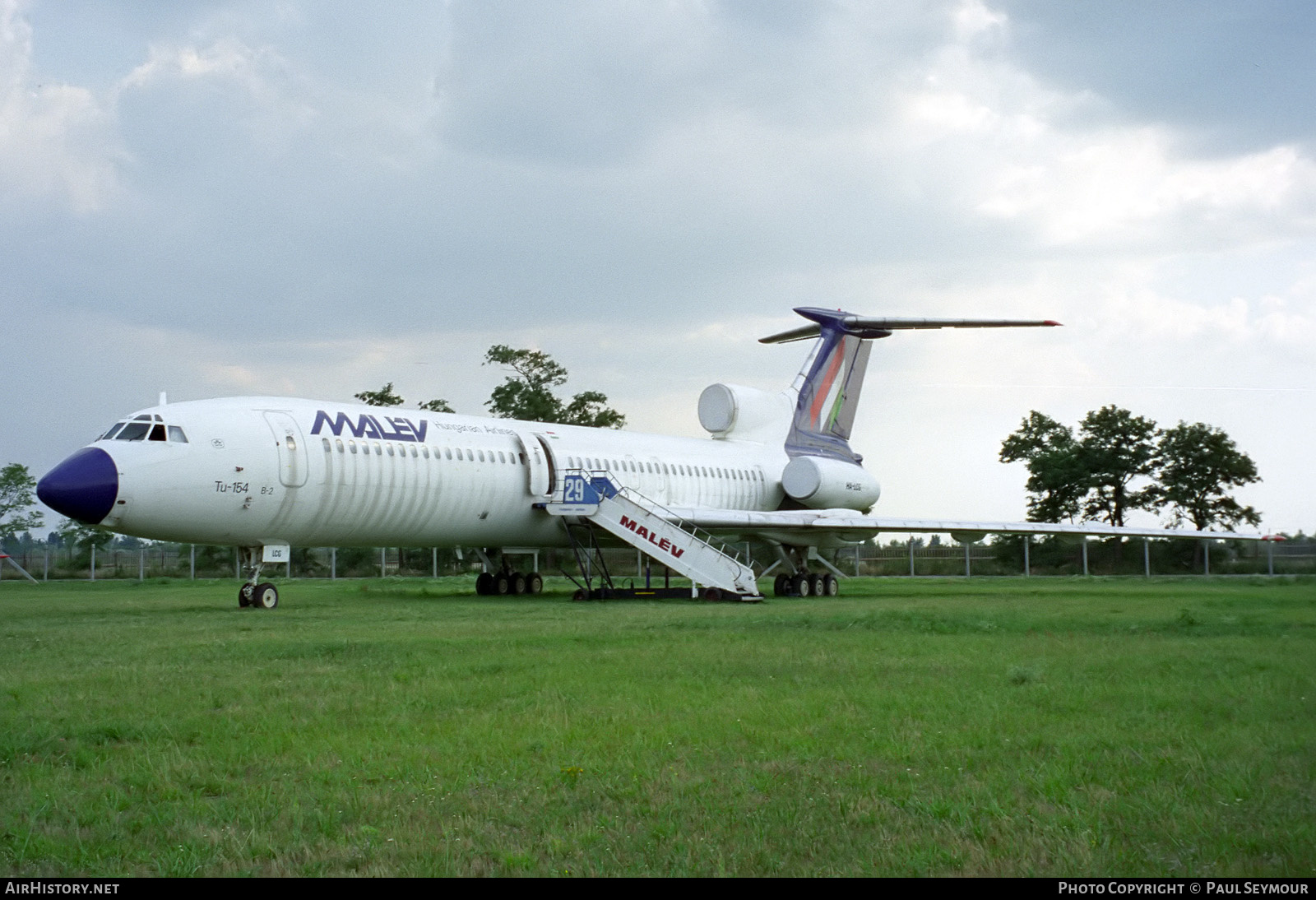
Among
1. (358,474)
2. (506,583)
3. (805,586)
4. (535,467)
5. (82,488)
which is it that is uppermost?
(535,467)

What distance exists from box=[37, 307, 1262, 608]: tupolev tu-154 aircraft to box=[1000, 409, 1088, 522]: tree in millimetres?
18877

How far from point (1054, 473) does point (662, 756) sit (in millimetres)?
50007

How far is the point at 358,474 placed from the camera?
895 inches

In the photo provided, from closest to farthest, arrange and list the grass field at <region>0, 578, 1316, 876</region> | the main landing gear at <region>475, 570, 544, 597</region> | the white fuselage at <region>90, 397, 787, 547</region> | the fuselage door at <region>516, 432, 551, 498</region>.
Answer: the grass field at <region>0, 578, 1316, 876</region>
the white fuselage at <region>90, 397, 787, 547</region>
the fuselage door at <region>516, 432, 551, 498</region>
the main landing gear at <region>475, 570, 544, 597</region>

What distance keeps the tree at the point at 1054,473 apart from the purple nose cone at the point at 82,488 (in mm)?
42470

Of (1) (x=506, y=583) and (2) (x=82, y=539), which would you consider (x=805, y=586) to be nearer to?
(1) (x=506, y=583)

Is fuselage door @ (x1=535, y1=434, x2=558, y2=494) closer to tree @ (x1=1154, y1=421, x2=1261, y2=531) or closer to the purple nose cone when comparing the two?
the purple nose cone

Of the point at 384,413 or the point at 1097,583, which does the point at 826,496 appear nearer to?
the point at 1097,583

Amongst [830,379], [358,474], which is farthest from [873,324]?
[358,474]

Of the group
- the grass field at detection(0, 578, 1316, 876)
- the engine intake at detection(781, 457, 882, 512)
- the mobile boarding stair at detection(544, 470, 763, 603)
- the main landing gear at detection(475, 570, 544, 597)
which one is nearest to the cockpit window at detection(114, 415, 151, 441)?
the grass field at detection(0, 578, 1316, 876)

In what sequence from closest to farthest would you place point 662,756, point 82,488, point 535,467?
point 662,756, point 82,488, point 535,467

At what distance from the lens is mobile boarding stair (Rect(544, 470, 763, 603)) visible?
977 inches

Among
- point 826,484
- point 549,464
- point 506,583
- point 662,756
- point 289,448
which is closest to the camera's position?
point 662,756

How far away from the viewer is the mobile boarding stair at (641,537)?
2483 cm
